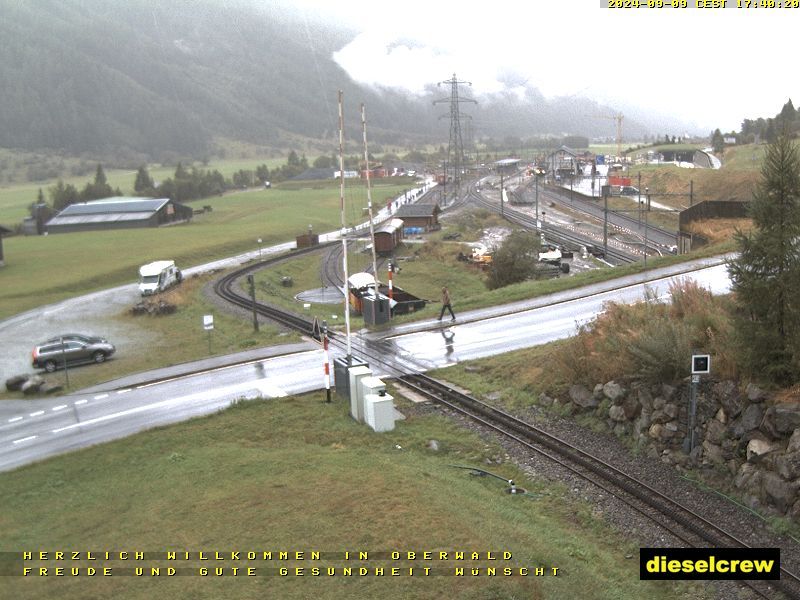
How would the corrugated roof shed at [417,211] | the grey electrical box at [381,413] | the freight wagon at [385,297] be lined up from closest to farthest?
the grey electrical box at [381,413] → the freight wagon at [385,297] → the corrugated roof shed at [417,211]

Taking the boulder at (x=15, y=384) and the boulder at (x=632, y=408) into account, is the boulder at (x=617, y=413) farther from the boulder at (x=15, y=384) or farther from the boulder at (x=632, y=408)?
the boulder at (x=15, y=384)

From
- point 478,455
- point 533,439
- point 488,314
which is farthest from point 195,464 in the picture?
point 488,314

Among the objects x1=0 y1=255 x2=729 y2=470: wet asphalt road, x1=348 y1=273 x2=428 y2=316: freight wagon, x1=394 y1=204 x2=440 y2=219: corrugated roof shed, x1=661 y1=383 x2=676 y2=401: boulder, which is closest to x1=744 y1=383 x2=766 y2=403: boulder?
x1=661 y1=383 x2=676 y2=401: boulder

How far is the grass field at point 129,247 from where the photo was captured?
53.0 meters

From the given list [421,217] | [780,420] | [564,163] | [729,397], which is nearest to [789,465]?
[780,420]

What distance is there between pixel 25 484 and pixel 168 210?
81923 mm

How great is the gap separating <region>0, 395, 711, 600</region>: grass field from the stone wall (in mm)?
2402

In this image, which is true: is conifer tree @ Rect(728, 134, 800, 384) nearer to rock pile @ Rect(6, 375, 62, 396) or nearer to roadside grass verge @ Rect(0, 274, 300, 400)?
roadside grass verge @ Rect(0, 274, 300, 400)

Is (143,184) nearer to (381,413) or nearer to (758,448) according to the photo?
(381,413)

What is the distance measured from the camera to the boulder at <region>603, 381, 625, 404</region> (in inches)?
624

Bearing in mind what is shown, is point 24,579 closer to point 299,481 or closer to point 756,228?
point 299,481

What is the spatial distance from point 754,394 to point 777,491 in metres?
2.00

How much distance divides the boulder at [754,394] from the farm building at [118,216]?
84.7 m

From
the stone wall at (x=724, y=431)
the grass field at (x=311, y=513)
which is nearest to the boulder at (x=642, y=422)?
the stone wall at (x=724, y=431)
